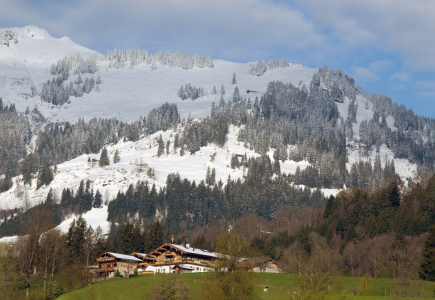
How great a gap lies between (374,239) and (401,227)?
25.7 feet

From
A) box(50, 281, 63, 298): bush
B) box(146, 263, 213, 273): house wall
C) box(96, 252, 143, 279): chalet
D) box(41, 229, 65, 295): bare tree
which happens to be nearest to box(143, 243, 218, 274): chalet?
box(146, 263, 213, 273): house wall

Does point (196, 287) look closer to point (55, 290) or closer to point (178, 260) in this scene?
point (55, 290)

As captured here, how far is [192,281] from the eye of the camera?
284ft

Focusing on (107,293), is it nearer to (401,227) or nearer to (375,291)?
(375,291)

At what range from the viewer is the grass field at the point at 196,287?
7725 centimetres

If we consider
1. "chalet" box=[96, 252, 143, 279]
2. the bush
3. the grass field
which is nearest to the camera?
the grass field

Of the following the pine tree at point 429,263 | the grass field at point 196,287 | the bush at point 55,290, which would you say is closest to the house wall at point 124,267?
the grass field at point 196,287

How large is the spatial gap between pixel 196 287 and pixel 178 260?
28.1 m

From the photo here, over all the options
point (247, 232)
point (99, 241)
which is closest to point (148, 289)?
point (99, 241)

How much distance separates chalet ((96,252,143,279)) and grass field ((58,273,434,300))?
769 inches

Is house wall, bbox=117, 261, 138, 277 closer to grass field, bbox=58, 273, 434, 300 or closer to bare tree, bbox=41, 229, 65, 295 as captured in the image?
bare tree, bbox=41, 229, 65, 295

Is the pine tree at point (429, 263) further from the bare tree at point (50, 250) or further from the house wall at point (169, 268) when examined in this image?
the bare tree at point (50, 250)

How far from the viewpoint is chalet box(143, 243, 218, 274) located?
108688 millimetres

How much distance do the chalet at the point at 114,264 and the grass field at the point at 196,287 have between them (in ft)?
Result: 64.1
